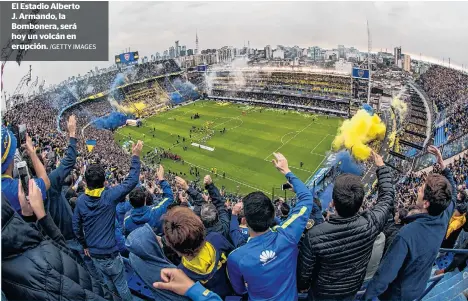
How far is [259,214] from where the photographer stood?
10.9ft

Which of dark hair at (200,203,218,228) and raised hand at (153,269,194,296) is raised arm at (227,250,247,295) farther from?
dark hair at (200,203,218,228)

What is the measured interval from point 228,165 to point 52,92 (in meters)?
33.8

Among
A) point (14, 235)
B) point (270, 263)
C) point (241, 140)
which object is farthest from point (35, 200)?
point (241, 140)

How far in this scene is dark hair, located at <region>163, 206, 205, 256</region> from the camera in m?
3.03

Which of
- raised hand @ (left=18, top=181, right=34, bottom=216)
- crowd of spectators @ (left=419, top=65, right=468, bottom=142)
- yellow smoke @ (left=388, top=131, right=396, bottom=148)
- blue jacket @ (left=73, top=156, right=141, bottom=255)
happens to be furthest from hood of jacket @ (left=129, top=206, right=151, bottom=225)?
yellow smoke @ (left=388, top=131, right=396, bottom=148)

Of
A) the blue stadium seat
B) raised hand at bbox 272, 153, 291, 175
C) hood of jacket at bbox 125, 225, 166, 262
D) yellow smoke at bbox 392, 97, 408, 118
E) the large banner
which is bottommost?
yellow smoke at bbox 392, 97, 408, 118

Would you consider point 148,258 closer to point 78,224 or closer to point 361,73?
point 78,224

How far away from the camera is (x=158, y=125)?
2030 inches

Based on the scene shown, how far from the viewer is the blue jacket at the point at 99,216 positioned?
473 cm

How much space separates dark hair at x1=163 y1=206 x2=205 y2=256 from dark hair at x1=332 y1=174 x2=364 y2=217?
1233 mm

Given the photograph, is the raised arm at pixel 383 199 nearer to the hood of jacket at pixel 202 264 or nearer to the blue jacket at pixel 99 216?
the hood of jacket at pixel 202 264

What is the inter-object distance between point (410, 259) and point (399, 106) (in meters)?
45.8

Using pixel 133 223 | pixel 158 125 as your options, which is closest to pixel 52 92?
pixel 158 125

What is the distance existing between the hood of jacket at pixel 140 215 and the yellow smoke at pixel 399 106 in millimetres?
41904
